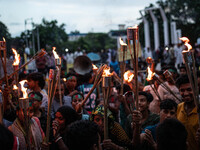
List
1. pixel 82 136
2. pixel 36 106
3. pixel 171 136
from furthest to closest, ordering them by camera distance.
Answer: pixel 36 106
pixel 82 136
pixel 171 136

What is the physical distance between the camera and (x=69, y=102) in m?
5.75

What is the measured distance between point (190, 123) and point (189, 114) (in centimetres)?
11

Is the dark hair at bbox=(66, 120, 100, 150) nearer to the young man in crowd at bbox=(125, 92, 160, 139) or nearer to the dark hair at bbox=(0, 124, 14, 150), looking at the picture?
the dark hair at bbox=(0, 124, 14, 150)

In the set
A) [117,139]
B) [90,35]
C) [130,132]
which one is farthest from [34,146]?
[90,35]

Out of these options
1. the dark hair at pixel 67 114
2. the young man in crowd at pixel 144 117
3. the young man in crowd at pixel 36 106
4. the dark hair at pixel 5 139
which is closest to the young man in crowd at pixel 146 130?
the young man in crowd at pixel 144 117

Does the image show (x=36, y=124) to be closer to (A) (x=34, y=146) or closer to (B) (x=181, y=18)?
(A) (x=34, y=146)

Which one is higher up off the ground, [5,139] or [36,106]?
[5,139]

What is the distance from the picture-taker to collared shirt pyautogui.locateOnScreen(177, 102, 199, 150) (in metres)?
3.59

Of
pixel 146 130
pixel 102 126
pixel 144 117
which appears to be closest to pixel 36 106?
pixel 102 126

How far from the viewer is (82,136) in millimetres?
2797

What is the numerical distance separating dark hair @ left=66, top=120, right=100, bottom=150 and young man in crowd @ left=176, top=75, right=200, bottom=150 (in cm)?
125

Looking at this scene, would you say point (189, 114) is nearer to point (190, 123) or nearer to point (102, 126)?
point (190, 123)

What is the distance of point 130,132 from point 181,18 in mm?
55614

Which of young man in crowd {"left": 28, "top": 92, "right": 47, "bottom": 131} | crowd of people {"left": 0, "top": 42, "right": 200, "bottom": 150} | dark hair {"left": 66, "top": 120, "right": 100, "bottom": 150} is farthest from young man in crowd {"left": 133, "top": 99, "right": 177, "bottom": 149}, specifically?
young man in crowd {"left": 28, "top": 92, "right": 47, "bottom": 131}
